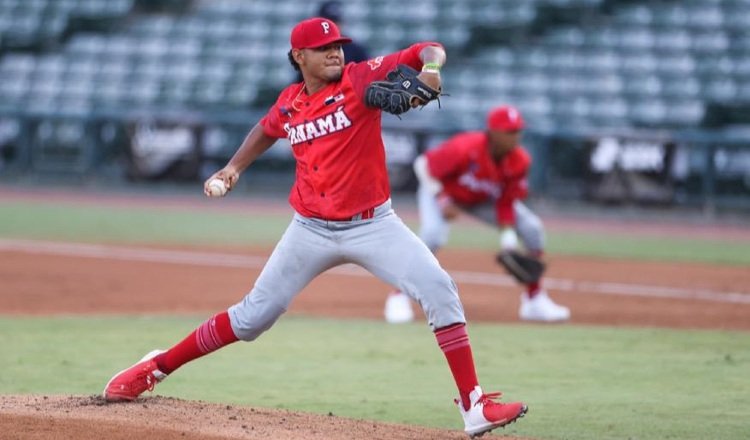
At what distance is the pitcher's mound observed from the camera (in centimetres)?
548

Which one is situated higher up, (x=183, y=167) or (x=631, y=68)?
(x=631, y=68)

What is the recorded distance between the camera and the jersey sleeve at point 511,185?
1027cm

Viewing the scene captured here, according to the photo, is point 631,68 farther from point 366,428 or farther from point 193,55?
point 366,428

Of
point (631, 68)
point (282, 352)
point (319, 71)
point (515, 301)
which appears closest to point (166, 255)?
point (515, 301)

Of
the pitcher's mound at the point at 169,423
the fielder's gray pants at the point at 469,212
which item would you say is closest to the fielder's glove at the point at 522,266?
the fielder's gray pants at the point at 469,212

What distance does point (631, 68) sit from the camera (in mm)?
21812

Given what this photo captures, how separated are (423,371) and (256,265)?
6047mm

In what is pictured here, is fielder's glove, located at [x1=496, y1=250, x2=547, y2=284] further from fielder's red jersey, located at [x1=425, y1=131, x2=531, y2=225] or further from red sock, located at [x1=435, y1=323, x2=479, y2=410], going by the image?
red sock, located at [x1=435, y1=323, x2=479, y2=410]

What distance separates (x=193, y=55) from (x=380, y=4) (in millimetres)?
3757

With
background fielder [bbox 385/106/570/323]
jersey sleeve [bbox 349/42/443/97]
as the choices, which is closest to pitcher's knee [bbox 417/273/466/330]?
jersey sleeve [bbox 349/42/443/97]

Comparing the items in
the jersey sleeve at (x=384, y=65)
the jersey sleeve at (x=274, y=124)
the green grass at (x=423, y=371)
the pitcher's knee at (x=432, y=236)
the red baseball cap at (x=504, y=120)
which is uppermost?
the jersey sleeve at (x=384, y=65)

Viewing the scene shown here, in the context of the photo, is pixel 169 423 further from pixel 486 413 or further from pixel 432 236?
pixel 432 236

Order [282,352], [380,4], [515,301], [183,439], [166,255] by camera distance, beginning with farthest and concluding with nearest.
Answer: [380,4] → [166,255] → [515,301] → [282,352] → [183,439]

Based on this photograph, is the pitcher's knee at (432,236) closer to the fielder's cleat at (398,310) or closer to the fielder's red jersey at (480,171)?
the fielder's red jersey at (480,171)
